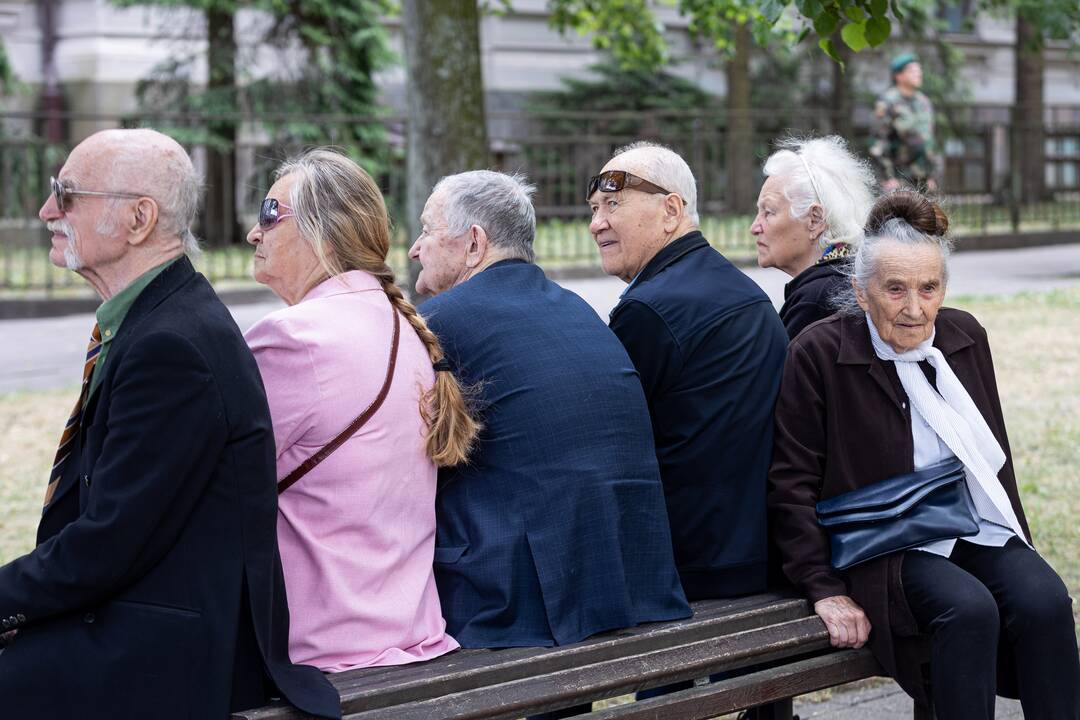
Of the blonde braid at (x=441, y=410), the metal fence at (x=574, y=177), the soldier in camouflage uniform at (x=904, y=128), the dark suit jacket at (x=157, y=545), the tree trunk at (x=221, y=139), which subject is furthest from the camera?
the tree trunk at (x=221, y=139)

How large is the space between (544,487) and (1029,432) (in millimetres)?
5560

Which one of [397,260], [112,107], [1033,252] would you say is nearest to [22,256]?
[397,260]

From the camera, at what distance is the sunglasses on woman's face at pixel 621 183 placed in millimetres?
3842

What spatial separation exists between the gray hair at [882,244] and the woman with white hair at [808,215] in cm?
44

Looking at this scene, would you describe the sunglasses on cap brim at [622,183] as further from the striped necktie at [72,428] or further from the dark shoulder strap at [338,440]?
the striped necktie at [72,428]

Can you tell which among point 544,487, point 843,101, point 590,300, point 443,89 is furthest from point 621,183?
point 843,101

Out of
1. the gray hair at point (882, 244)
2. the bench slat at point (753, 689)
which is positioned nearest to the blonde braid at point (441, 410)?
the bench slat at point (753, 689)

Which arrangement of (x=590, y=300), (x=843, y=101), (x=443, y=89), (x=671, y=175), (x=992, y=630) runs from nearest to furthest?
(x=992, y=630) < (x=671, y=175) < (x=443, y=89) < (x=590, y=300) < (x=843, y=101)

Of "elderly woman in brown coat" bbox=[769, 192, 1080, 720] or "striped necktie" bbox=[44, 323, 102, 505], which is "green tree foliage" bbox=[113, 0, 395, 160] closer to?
"elderly woman in brown coat" bbox=[769, 192, 1080, 720]

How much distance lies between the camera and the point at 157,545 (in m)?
2.64

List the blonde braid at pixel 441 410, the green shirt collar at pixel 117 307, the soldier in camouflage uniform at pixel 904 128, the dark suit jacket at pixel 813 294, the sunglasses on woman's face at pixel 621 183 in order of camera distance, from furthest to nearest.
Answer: the soldier in camouflage uniform at pixel 904 128
the dark suit jacket at pixel 813 294
the sunglasses on woman's face at pixel 621 183
the blonde braid at pixel 441 410
the green shirt collar at pixel 117 307

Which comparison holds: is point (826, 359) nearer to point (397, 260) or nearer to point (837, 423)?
point (837, 423)

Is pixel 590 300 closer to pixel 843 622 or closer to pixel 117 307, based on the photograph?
pixel 843 622

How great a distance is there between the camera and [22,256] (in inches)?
604
